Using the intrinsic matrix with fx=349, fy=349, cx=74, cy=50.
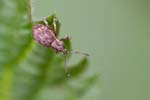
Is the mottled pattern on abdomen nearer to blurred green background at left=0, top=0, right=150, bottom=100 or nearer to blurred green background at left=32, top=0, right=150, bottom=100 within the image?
blurred green background at left=0, top=0, right=150, bottom=100

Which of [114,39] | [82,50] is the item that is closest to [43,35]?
[82,50]

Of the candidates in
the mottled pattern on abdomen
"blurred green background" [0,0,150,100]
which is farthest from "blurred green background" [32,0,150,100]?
the mottled pattern on abdomen

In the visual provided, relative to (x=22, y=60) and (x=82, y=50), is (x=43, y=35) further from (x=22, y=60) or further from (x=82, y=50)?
(x=82, y=50)

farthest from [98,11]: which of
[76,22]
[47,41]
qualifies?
[47,41]

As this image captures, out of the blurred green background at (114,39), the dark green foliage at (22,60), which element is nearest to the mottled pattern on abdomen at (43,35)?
the dark green foliage at (22,60)

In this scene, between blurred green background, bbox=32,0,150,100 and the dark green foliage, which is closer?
the dark green foliage

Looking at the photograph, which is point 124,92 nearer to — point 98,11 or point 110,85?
point 110,85

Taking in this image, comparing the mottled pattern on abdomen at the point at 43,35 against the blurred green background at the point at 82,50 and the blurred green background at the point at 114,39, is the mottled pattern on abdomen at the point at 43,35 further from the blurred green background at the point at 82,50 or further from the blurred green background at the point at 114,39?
the blurred green background at the point at 114,39
